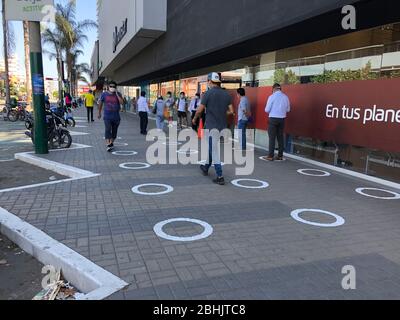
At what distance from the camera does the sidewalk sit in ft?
10.6

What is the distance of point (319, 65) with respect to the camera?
9.43 m

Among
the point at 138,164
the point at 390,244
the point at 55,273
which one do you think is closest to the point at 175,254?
the point at 55,273

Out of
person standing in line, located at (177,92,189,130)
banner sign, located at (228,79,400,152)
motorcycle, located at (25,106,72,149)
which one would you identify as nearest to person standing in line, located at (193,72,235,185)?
banner sign, located at (228,79,400,152)

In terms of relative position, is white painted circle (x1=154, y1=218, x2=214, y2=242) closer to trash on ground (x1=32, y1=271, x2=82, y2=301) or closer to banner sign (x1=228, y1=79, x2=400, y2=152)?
trash on ground (x1=32, y1=271, x2=82, y2=301)

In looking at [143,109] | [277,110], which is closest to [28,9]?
[277,110]

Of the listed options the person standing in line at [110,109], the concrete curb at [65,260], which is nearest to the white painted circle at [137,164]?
the person standing in line at [110,109]

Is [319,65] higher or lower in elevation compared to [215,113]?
higher

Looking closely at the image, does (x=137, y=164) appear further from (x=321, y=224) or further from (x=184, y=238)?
(x=321, y=224)

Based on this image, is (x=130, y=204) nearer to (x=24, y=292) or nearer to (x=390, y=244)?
(x=24, y=292)

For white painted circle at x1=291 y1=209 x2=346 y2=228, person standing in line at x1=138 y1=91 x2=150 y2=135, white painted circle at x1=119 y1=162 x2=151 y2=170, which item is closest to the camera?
white painted circle at x1=291 y1=209 x2=346 y2=228

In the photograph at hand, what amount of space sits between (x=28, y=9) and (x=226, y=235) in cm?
757

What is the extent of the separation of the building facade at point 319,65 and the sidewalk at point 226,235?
55.0 inches

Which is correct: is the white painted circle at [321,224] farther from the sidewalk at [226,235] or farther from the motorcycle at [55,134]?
the motorcycle at [55,134]

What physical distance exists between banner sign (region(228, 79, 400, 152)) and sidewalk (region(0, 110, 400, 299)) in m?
1.11
